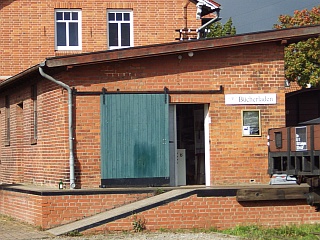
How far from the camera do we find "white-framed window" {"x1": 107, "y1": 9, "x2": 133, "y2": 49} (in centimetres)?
2722

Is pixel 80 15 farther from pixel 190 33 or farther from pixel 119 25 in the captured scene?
pixel 190 33

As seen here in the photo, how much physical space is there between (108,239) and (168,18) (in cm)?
1451

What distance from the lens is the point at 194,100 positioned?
17344mm

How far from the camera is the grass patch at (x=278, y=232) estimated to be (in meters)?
14.3

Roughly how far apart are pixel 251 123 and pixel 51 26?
38.4 ft

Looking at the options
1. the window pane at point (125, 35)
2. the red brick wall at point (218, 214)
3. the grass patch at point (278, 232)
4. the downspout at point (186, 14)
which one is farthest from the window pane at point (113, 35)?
the grass patch at point (278, 232)

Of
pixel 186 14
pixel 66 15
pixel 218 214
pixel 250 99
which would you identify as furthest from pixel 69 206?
pixel 186 14

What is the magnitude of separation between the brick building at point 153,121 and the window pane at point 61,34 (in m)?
8.30

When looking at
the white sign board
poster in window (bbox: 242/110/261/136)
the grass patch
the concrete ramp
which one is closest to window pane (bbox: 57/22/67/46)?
the white sign board

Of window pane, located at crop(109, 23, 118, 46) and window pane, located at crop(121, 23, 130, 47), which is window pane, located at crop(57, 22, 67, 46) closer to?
window pane, located at crop(109, 23, 118, 46)

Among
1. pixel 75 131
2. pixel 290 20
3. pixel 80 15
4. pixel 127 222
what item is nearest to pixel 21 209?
pixel 75 131

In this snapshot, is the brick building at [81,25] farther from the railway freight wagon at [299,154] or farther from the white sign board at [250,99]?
the railway freight wagon at [299,154]

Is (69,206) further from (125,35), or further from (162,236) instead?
(125,35)

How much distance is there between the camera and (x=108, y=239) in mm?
14164
